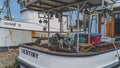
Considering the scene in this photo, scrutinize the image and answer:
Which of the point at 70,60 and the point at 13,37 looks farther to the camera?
the point at 13,37

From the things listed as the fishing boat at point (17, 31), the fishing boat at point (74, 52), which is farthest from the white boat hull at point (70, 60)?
the fishing boat at point (17, 31)

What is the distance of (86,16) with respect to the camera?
532 centimetres

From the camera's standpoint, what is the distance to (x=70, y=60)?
377cm

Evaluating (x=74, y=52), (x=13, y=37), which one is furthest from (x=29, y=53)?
(x=13, y=37)

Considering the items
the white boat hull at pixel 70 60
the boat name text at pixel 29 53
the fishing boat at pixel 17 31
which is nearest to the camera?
the white boat hull at pixel 70 60

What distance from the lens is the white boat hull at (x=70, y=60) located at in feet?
12.4

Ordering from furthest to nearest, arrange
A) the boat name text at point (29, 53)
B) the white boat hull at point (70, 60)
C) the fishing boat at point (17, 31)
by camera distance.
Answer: the fishing boat at point (17, 31) < the boat name text at point (29, 53) < the white boat hull at point (70, 60)

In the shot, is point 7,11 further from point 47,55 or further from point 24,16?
point 47,55

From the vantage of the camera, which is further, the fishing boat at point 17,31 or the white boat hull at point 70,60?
the fishing boat at point 17,31

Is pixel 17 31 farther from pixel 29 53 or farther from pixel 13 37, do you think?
pixel 29 53

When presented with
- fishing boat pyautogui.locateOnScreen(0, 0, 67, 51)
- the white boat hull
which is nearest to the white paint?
fishing boat pyautogui.locateOnScreen(0, 0, 67, 51)

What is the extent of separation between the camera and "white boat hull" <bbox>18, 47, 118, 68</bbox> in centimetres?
379

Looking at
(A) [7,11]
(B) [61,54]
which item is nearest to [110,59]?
(B) [61,54]

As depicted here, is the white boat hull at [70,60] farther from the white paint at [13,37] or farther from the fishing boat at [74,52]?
the white paint at [13,37]
